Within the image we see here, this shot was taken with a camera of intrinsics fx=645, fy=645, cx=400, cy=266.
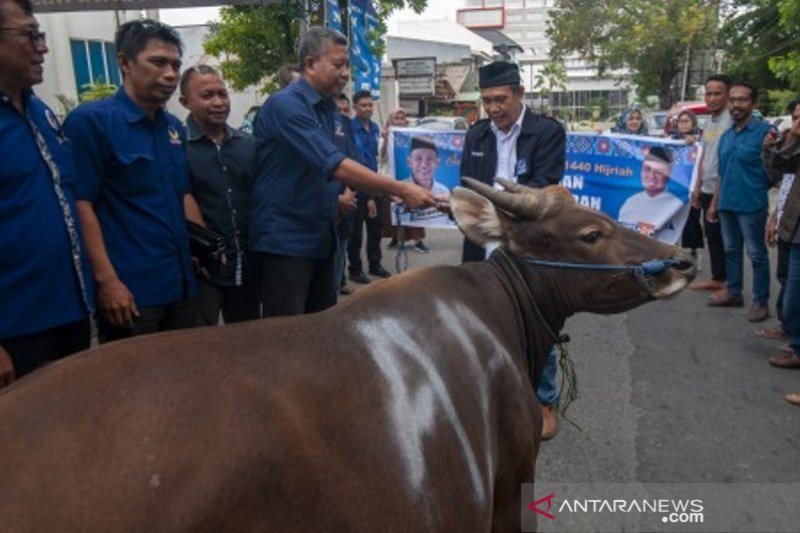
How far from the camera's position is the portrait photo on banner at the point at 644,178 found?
6.38 metres

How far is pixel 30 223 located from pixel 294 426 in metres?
1.35

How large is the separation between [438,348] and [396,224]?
19.7ft

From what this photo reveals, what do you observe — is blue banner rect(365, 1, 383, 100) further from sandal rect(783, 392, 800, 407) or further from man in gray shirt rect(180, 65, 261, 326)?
sandal rect(783, 392, 800, 407)

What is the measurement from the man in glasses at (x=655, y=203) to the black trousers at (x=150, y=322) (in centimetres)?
475

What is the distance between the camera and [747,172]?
559 cm

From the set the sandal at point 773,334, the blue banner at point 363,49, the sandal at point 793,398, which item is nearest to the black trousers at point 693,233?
the sandal at point 773,334

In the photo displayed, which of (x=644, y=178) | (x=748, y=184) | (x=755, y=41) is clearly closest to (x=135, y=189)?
(x=748, y=184)

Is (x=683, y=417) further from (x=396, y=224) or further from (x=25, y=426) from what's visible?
(x=396, y=224)

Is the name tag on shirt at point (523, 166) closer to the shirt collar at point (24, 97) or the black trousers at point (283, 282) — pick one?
the black trousers at point (283, 282)

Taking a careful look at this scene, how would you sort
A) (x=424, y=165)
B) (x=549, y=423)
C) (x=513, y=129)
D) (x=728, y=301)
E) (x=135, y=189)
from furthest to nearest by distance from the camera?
(x=424, y=165) → (x=728, y=301) → (x=549, y=423) → (x=513, y=129) → (x=135, y=189)

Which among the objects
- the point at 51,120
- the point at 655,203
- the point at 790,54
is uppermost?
the point at 790,54

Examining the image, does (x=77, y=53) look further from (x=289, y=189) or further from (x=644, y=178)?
(x=289, y=189)

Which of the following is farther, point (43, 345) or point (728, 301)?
point (728, 301)

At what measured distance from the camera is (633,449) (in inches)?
143
